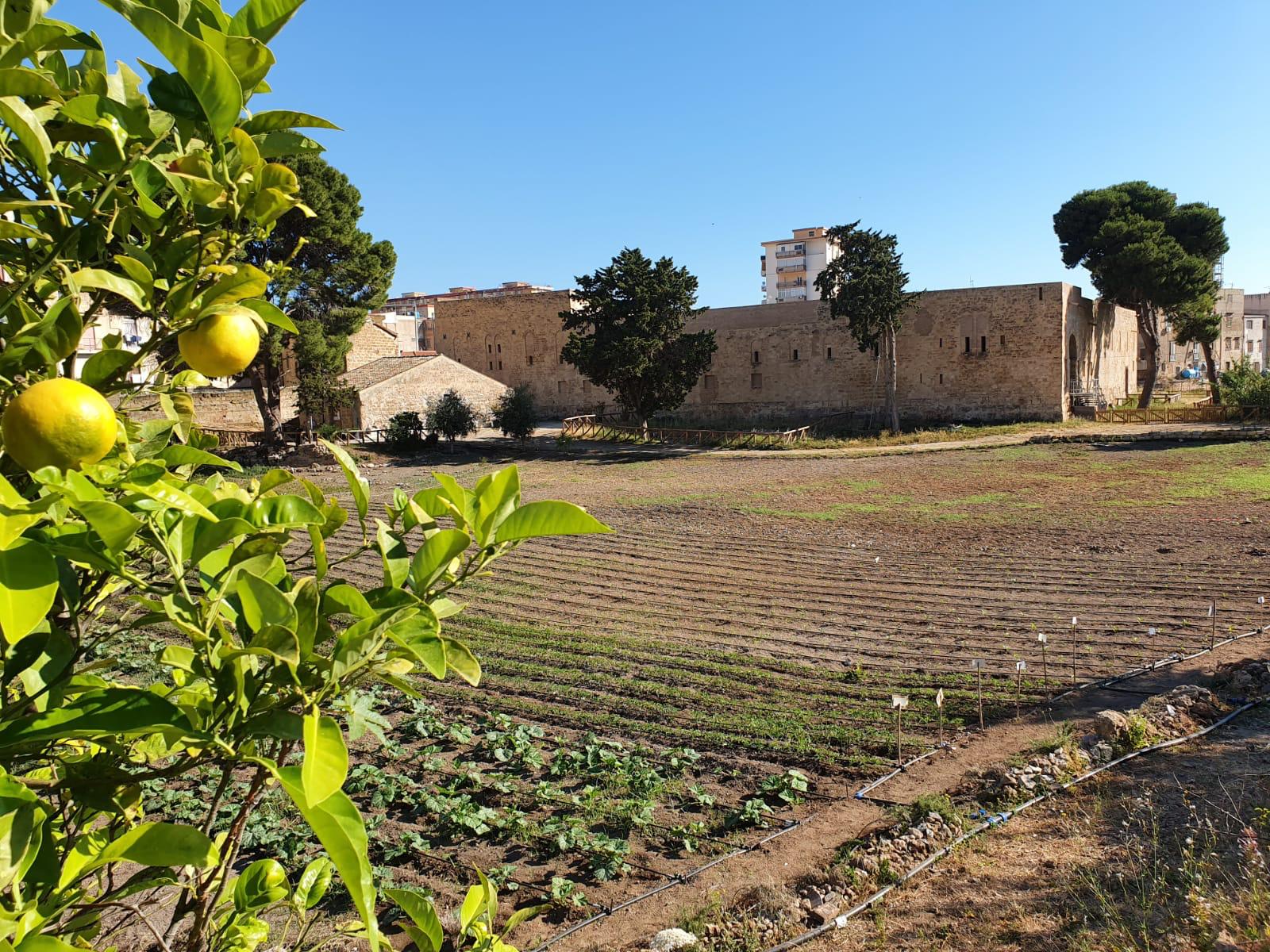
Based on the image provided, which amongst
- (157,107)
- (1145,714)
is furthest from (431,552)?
(1145,714)

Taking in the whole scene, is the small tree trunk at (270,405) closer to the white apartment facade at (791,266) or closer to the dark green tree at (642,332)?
the dark green tree at (642,332)

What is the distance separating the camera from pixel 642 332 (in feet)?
75.3

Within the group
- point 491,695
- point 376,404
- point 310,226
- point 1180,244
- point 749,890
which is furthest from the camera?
point 1180,244

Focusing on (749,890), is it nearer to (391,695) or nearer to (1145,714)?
(1145,714)

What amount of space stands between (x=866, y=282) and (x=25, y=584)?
24.2 meters

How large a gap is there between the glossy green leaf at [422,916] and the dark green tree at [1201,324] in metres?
29.6

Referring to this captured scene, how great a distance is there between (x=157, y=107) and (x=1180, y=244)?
3224cm

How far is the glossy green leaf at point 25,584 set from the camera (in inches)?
28.5

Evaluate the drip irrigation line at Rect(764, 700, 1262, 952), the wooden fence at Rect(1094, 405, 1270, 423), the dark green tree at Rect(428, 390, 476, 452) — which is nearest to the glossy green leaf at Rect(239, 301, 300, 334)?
the drip irrigation line at Rect(764, 700, 1262, 952)

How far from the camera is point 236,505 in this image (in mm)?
1023

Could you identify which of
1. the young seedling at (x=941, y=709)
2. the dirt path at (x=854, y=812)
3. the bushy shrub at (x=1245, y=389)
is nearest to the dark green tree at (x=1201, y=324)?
the bushy shrub at (x=1245, y=389)

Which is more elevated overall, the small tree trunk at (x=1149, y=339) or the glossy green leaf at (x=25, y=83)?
the small tree trunk at (x=1149, y=339)

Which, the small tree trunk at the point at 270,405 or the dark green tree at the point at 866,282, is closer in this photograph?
the small tree trunk at the point at 270,405

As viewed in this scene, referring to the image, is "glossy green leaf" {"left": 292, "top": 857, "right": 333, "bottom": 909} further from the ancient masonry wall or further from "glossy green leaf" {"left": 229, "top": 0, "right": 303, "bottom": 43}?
the ancient masonry wall
